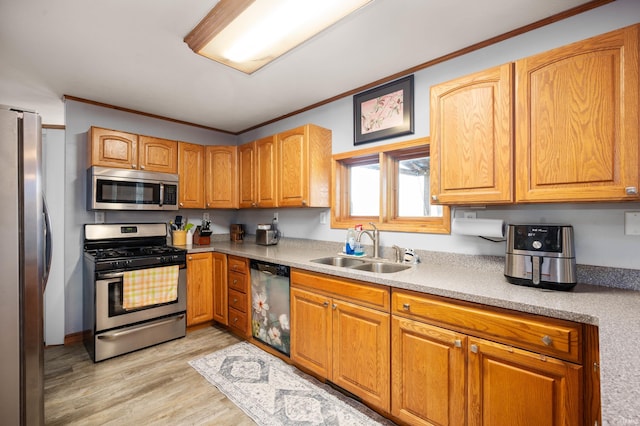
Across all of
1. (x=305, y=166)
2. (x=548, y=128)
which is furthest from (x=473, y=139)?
(x=305, y=166)

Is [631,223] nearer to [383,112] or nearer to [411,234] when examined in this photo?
[411,234]

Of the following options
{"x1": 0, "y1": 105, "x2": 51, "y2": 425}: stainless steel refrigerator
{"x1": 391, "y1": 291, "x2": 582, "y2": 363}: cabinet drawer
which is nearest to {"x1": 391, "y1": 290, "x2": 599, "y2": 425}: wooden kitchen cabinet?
{"x1": 391, "y1": 291, "x2": 582, "y2": 363}: cabinet drawer

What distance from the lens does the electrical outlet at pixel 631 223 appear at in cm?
148

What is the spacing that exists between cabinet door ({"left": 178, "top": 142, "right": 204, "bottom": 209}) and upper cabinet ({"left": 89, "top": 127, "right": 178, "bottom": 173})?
80 mm

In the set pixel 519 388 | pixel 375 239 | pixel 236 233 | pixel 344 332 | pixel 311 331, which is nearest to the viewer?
pixel 519 388

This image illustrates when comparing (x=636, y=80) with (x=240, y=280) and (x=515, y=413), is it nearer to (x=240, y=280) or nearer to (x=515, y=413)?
(x=515, y=413)

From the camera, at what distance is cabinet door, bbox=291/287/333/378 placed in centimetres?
206

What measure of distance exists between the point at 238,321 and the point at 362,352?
1.54 m

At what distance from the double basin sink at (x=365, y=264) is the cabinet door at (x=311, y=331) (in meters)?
0.34

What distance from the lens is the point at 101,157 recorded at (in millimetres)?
2854

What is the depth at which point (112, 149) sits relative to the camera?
292 cm

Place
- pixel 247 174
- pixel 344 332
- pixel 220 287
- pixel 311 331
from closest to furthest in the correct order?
pixel 344 332 → pixel 311 331 → pixel 220 287 → pixel 247 174

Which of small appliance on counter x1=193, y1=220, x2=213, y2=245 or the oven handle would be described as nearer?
the oven handle

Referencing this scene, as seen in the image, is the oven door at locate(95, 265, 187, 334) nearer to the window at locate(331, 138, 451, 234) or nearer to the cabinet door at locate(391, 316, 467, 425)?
the window at locate(331, 138, 451, 234)
